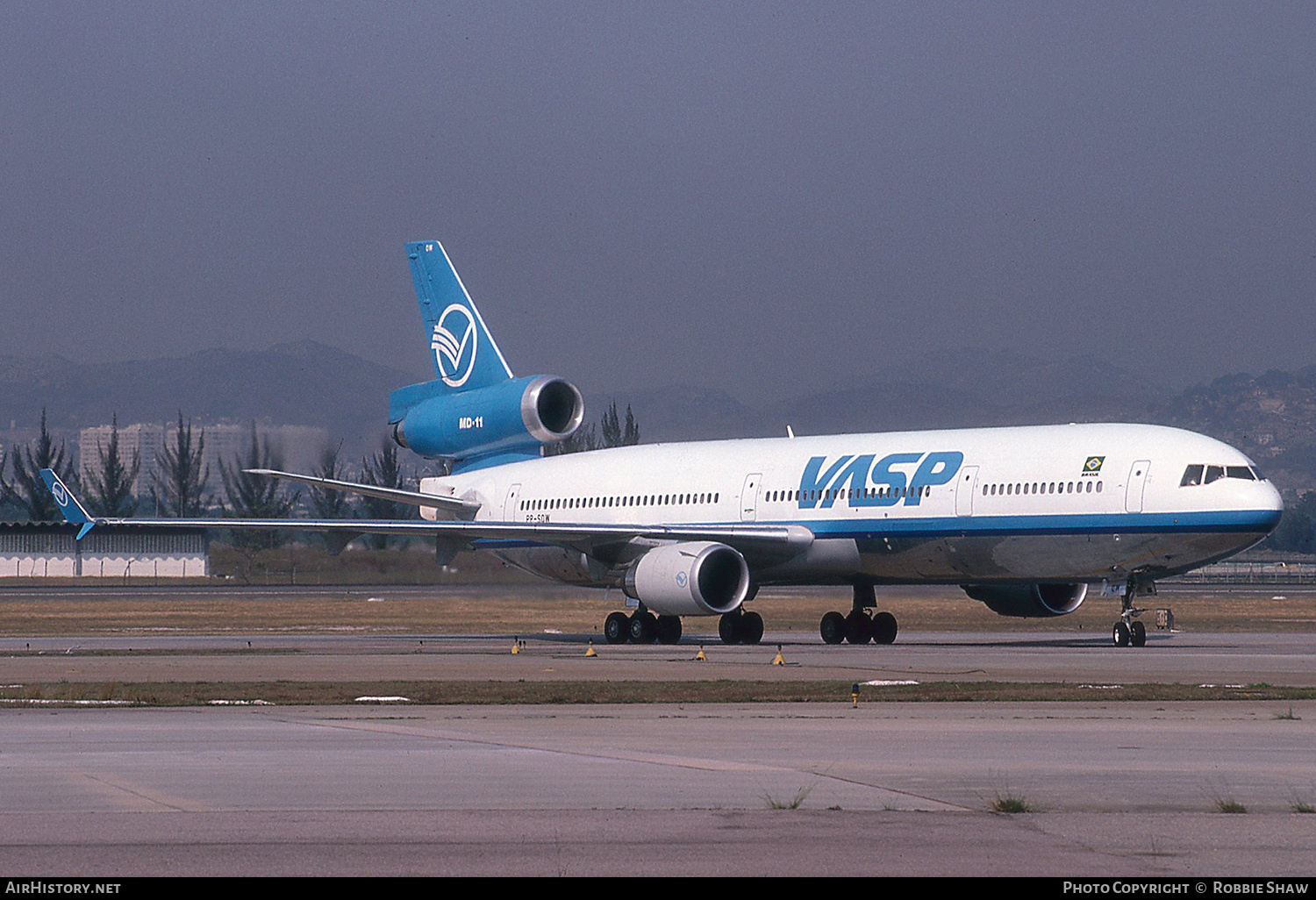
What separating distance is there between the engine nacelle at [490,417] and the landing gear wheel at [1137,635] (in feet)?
56.8

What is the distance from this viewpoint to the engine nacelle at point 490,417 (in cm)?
4872

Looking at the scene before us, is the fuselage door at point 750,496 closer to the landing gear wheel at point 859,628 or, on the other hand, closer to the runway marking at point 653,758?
the landing gear wheel at point 859,628

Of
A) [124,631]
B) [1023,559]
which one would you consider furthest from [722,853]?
[124,631]

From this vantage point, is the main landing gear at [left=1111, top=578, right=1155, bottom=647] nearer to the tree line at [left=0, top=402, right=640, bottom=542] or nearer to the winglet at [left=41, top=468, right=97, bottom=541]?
the winglet at [left=41, top=468, right=97, bottom=541]

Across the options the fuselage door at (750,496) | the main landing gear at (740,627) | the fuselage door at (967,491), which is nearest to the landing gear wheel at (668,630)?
the main landing gear at (740,627)

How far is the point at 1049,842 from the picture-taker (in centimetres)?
1110

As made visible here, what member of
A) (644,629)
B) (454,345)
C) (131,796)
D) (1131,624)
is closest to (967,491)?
(1131,624)

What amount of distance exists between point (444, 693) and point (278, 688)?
243cm

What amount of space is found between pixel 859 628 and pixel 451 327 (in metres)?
15.9

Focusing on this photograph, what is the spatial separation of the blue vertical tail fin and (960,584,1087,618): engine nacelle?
49.5ft

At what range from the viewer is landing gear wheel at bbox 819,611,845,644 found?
41.9m

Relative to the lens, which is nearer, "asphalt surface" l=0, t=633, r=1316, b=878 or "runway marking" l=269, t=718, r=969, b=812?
"asphalt surface" l=0, t=633, r=1316, b=878

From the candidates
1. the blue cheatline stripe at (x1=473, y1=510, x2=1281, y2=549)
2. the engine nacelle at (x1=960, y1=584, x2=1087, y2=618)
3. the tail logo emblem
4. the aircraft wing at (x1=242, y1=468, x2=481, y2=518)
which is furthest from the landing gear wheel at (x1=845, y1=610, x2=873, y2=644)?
the tail logo emblem

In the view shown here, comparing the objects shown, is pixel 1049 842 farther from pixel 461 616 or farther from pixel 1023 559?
pixel 461 616
